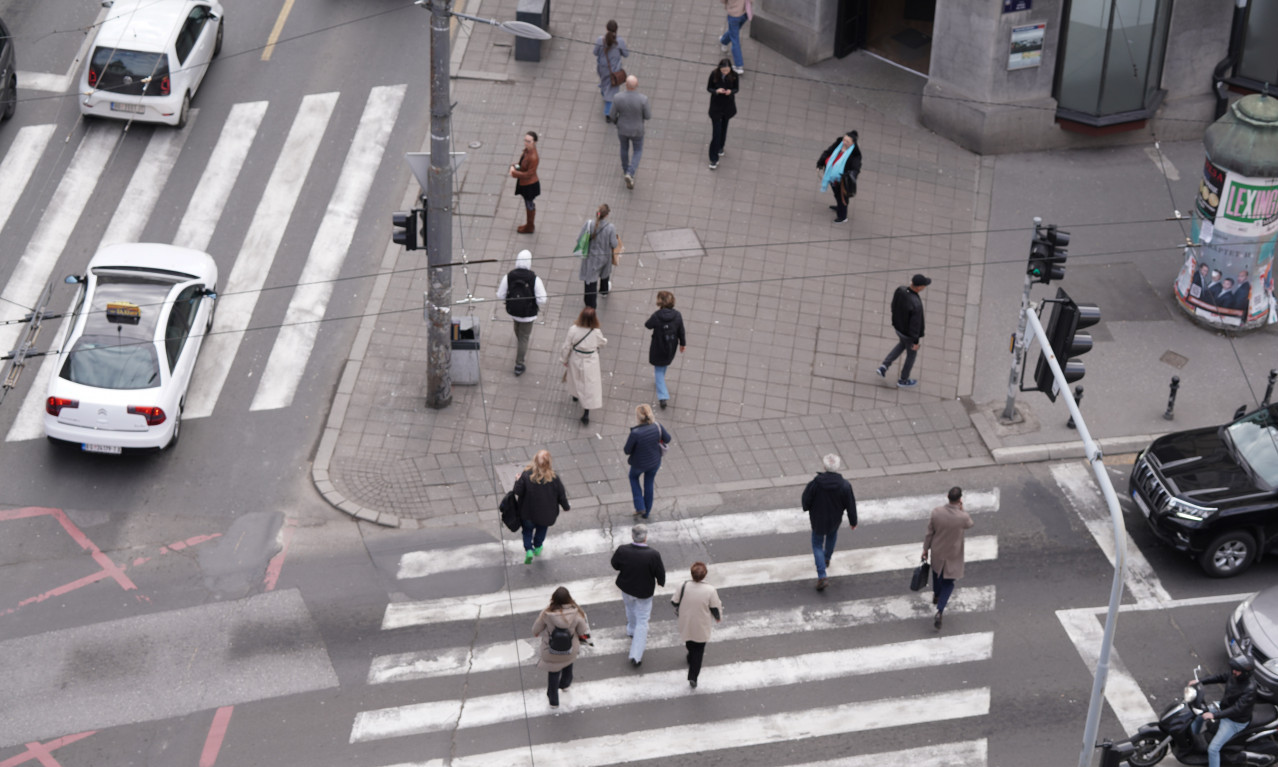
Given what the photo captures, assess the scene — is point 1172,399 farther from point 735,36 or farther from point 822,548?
point 735,36

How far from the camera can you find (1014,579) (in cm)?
1789

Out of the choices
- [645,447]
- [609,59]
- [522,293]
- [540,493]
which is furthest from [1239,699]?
[609,59]

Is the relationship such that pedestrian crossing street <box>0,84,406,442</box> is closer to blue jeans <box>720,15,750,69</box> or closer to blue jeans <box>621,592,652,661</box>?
blue jeans <box>720,15,750,69</box>

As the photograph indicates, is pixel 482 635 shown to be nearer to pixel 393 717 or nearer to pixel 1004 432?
pixel 393 717

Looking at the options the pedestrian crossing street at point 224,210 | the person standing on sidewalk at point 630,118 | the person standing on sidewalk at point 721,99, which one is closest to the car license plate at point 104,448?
the pedestrian crossing street at point 224,210

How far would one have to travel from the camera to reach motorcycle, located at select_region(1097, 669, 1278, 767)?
15.2 m

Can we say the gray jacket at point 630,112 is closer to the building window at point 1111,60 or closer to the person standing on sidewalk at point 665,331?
the person standing on sidewalk at point 665,331

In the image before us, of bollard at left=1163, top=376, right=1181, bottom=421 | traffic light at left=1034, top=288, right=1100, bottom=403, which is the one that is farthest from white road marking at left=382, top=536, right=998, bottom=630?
bollard at left=1163, top=376, right=1181, bottom=421

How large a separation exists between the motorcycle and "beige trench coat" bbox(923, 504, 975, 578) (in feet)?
7.61

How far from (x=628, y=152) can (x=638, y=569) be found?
9419 mm

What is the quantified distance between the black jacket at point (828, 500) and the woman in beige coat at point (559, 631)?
2.90 m

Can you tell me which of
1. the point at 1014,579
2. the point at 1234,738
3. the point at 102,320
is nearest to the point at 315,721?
the point at 102,320

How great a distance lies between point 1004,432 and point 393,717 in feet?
28.5

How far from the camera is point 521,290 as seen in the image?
20031 millimetres
